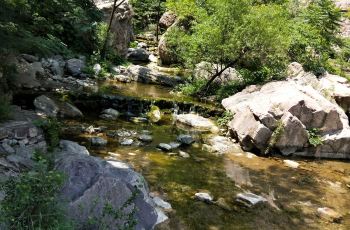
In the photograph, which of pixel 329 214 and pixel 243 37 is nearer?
pixel 329 214

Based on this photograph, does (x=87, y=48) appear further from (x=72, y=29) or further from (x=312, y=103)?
(x=312, y=103)

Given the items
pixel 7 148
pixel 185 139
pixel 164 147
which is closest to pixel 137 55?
pixel 185 139

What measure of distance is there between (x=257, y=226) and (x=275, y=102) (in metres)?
7.25

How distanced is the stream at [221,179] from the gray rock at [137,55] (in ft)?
45.0

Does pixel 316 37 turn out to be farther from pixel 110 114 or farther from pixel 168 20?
pixel 110 114

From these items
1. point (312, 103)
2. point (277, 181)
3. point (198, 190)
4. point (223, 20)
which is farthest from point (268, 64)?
point (198, 190)

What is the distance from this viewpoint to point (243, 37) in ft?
64.4

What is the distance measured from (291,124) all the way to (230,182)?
172 inches

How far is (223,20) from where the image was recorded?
19.8 meters

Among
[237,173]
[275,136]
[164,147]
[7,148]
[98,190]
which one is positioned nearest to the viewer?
[98,190]

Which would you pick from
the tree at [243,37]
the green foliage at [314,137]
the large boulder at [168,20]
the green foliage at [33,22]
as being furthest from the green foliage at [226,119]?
the large boulder at [168,20]

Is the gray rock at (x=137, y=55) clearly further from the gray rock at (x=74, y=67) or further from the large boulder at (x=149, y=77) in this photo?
the gray rock at (x=74, y=67)

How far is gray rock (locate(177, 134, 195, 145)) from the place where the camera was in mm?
13625

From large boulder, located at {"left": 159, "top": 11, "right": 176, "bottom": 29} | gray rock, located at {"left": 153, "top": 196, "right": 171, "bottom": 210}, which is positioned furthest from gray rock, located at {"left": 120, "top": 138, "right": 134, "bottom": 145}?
large boulder, located at {"left": 159, "top": 11, "right": 176, "bottom": 29}
